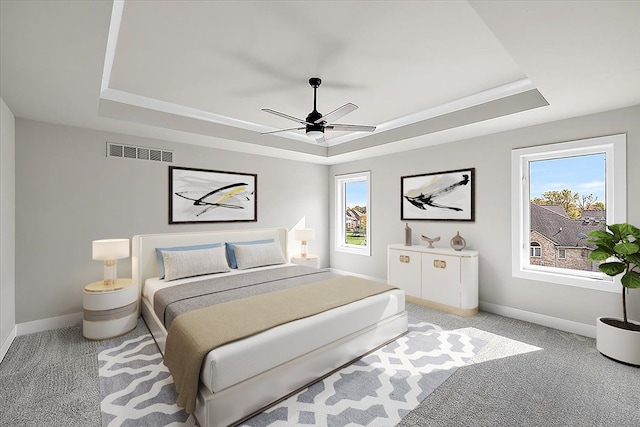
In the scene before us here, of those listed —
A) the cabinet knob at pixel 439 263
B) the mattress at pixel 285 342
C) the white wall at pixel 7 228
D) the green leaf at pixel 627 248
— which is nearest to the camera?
the mattress at pixel 285 342

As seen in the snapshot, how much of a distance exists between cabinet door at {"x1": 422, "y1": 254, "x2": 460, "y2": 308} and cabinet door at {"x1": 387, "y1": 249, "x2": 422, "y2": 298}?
11 centimetres

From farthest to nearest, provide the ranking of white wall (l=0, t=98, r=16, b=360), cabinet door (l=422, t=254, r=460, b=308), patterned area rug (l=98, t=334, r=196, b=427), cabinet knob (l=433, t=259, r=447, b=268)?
cabinet knob (l=433, t=259, r=447, b=268)
cabinet door (l=422, t=254, r=460, b=308)
white wall (l=0, t=98, r=16, b=360)
patterned area rug (l=98, t=334, r=196, b=427)

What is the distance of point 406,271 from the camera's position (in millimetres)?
4348

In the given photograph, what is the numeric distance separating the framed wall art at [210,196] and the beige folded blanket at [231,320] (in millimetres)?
2104

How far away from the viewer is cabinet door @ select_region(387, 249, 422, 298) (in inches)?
166

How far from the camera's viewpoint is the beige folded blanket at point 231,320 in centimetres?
185

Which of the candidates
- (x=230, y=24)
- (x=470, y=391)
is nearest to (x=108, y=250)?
(x=230, y=24)

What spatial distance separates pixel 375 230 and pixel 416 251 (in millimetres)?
1253

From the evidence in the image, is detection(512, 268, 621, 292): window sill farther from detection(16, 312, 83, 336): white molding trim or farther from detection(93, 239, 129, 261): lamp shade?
detection(16, 312, 83, 336): white molding trim

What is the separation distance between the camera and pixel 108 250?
3139mm

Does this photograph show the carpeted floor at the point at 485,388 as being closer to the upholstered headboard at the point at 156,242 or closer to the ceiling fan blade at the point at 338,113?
the upholstered headboard at the point at 156,242

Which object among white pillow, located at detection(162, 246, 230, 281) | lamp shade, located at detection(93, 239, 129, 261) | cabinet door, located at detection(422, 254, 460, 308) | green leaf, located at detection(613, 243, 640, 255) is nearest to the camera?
green leaf, located at detection(613, 243, 640, 255)

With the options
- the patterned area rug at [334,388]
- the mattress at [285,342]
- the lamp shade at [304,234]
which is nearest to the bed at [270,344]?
the mattress at [285,342]

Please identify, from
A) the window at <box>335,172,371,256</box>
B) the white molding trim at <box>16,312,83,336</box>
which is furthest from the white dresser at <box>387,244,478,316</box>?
the white molding trim at <box>16,312,83,336</box>
